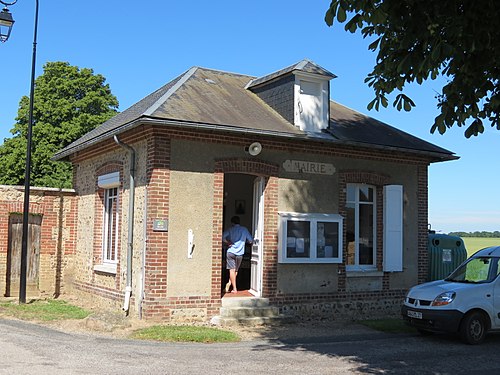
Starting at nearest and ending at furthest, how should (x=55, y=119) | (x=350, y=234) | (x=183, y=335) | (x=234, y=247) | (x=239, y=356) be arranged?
(x=239, y=356) < (x=183, y=335) < (x=234, y=247) < (x=350, y=234) < (x=55, y=119)

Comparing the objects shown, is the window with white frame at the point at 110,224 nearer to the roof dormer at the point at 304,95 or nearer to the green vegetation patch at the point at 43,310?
the green vegetation patch at the point at 43,310

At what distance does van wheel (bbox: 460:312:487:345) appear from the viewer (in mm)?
10656

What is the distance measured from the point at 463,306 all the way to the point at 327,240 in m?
3.68

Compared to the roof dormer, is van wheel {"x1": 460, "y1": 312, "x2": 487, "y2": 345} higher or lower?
lower

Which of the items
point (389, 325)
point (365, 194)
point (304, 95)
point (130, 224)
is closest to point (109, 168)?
point (130, 224)

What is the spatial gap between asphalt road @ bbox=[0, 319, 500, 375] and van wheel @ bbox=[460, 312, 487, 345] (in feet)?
0.54

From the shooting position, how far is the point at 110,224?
570 inches

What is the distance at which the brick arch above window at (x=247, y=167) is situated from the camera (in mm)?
12367

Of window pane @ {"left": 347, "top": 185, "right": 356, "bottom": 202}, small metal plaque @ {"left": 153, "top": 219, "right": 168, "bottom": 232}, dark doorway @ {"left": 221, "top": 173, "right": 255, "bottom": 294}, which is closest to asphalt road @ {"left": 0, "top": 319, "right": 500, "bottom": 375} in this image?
small metal plaque @ {"left": 153, "top": 219, "right": 168, "bottom": 232}

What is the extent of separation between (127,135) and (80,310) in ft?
13.7

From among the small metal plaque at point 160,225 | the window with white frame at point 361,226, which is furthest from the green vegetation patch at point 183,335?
the window with white frame at point 361,226

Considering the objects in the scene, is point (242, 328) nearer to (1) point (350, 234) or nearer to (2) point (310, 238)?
(2) point (310, 238)

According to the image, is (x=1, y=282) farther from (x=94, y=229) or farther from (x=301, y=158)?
(x=301, y=158)

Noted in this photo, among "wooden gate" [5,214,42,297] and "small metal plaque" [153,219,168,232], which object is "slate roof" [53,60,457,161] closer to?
"small metal plaque" [153,219,168,232]
